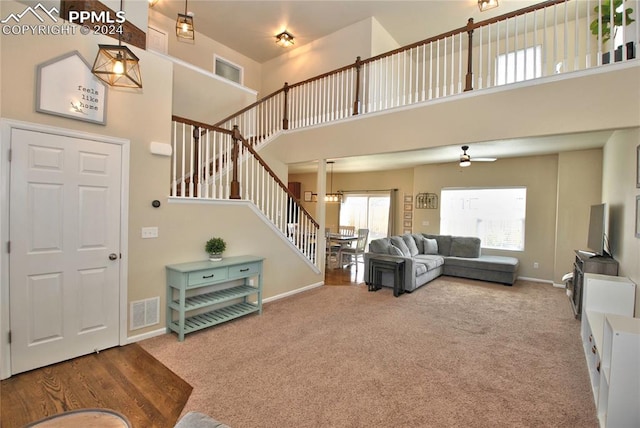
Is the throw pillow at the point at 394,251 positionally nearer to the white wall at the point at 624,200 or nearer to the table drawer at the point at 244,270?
the table drawer at the point at 244,270

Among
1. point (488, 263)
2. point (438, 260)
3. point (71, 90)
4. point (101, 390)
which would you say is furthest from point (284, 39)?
point (101, 390)

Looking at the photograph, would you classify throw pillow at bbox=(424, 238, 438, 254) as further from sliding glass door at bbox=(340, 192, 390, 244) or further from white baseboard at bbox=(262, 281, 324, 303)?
white baseboard at bbox=(262, 281, 324, 303)

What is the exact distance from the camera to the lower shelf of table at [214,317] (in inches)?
134

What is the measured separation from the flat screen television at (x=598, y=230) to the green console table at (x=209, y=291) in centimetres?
449

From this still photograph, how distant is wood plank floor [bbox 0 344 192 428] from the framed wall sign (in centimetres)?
226

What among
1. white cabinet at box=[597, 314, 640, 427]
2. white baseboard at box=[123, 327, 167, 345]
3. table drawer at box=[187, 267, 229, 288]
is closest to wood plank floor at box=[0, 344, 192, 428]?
white baseboard at box=[123, 327, 167, 345]

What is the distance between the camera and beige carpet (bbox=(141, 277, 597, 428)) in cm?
215

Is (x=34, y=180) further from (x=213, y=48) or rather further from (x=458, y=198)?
(x=458, y=198)

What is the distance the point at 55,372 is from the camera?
2.60 meters

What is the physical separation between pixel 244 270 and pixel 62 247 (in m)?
1.84

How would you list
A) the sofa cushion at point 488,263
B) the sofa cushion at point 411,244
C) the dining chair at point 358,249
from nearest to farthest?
the sofa cushion at point 488,263, the sofa cushion at point 411,244, the dining chair at point 358,249

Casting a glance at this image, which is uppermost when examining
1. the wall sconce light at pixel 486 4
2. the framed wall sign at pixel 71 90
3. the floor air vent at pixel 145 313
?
the wall sconce light at pixel 486 4

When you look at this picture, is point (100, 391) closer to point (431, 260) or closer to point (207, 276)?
point (207, 276)

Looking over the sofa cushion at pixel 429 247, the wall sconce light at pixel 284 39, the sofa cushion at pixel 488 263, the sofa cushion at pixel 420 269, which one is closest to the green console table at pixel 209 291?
the sofa cushion at pixel 420 269
